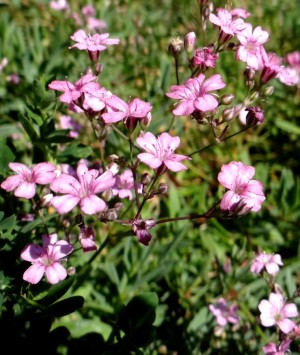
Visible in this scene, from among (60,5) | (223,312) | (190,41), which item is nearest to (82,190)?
(190,41)

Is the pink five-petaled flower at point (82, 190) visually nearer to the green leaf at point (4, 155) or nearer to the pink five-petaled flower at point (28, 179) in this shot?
the pink five-petaled flower at point (28, 179)

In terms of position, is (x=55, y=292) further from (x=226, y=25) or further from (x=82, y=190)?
(x=226, y=25)

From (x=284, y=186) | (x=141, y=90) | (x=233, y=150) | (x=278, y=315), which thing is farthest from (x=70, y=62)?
(x=278, y=315)

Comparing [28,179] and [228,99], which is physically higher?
[228,99]

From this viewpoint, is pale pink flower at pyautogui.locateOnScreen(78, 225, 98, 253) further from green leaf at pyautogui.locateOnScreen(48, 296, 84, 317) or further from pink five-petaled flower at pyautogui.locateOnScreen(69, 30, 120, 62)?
pink five-petaled flower at pyautogui.locateOnScreen(69, 30, 120, 62)

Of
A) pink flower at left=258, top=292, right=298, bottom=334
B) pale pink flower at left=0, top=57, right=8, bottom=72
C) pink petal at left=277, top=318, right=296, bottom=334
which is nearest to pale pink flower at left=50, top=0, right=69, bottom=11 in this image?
pale pink flower at left=0, top=57, right=8, bottom=72

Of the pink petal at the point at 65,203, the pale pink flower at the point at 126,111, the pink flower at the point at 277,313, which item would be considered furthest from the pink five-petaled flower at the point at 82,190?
the pink flower at the point at 277,313
